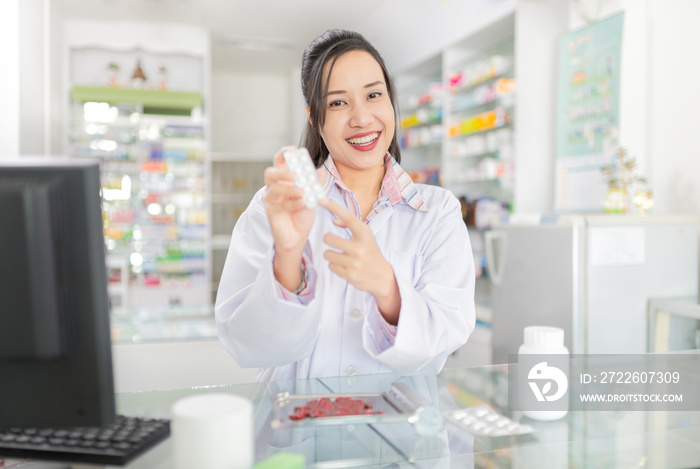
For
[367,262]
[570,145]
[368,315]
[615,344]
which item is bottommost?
[615,344]

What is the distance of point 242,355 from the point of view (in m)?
1.19

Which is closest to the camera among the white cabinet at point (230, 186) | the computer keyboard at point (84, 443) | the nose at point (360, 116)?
the computer keyboard at point (84, 443)

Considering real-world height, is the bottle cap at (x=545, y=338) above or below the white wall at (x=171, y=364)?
above

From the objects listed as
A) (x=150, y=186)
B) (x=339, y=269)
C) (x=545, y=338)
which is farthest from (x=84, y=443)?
(x=150, y=186)

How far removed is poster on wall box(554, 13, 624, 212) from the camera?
322 cm

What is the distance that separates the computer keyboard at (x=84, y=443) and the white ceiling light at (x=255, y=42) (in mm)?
6065

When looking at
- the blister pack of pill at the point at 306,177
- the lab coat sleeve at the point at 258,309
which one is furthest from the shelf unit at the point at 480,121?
the blister pack of pill at the point at 306,177

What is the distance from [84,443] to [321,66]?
0.91m

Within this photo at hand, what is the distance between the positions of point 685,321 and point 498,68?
228 centimetres

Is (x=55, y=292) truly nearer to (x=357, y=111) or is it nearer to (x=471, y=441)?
(x=471, y=441)

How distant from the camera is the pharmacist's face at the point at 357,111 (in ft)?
4.32

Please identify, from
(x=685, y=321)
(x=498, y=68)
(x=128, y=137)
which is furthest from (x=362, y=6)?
(x=685, y=321)

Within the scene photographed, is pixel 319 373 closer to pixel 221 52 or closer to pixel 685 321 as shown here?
pixel 685 321

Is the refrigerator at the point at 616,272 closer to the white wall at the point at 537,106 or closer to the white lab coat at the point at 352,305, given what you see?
the white wall at the point at 537,106
